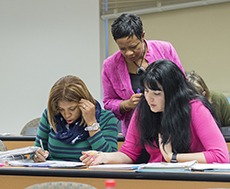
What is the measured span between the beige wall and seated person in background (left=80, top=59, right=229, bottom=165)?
2.20 m

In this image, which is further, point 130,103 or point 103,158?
point 130,103

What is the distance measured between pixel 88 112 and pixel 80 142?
0.17 meters

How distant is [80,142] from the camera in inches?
67.6

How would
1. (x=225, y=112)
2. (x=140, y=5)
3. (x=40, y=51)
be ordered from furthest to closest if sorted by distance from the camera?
(x=40, y=51) → (x=140, y=5) → (x=225, y=112)

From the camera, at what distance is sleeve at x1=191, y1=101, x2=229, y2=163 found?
1322mm

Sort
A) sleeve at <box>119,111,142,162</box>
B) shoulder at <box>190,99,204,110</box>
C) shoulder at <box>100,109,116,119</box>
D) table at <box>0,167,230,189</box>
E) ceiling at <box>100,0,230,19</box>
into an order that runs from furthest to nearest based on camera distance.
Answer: ceiling at <box>100,0,230,19</box> → shoulder at <box>100,109,116,119</box> → sleeve at <box>119,111,142,162</box> → shoulder at <box>190,99,204,110</box> → table at <box>0,167,230,189</box>

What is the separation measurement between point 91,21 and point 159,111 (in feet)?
9.82

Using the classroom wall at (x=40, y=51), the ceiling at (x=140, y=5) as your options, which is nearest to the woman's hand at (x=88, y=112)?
the ceiling at (x=140, y=5)

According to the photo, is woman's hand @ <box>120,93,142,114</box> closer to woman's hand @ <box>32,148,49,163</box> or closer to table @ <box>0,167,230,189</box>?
woman's hand @ <box>32,148,49,163</box>

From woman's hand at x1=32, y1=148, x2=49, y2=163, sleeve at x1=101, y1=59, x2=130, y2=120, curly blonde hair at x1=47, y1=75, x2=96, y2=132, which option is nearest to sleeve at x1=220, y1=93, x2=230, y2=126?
sleeve at x1=101, y1=59, x2=130, y2=120

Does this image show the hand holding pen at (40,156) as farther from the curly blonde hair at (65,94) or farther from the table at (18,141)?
the table at (18,141)

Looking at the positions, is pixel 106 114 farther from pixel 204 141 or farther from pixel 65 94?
pixel 204 141

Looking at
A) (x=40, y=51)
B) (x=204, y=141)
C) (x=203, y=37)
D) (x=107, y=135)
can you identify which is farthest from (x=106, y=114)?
(x=40, y=51)

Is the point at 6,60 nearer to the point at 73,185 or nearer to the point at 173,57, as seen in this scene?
the point at 173,57
